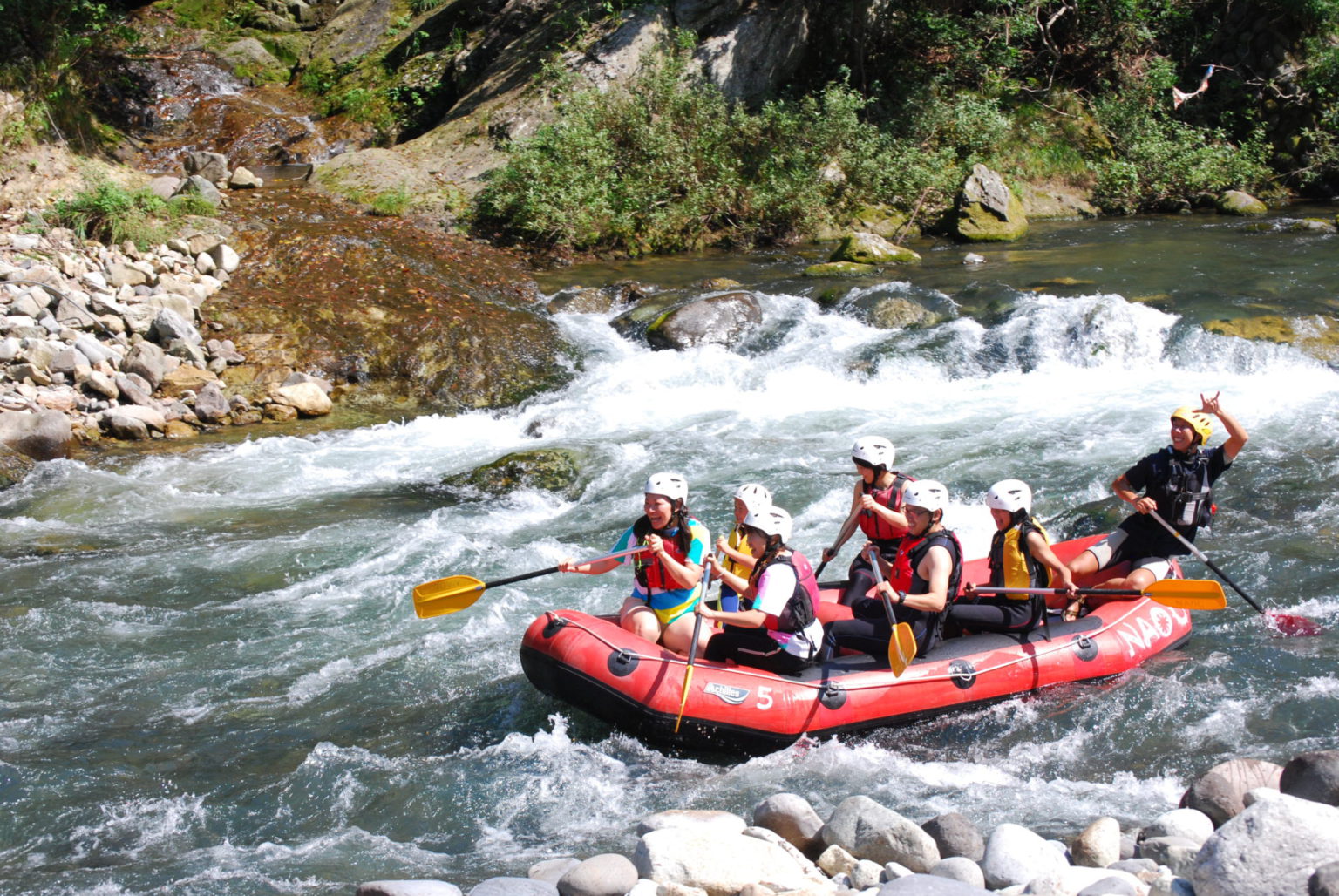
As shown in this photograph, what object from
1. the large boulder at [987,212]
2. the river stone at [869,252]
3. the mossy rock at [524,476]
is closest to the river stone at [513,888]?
the mossy rock at [524,476]

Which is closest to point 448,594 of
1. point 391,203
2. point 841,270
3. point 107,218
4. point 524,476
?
point 524,476

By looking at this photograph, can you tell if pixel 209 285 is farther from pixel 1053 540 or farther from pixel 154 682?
pixel 1053 540

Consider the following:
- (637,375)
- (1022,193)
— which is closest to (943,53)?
(1022,193)

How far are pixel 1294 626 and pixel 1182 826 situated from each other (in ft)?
8.07

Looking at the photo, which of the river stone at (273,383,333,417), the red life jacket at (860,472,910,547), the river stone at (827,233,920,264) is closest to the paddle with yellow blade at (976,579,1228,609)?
the red life jacket at (860,472,910,547)

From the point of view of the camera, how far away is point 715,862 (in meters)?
3.76

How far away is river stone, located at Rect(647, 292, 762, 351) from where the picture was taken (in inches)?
448

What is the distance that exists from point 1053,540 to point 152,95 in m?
15.4

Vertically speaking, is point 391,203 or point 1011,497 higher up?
point 391,203

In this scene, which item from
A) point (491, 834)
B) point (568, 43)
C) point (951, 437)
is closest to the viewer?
point (491, 834)

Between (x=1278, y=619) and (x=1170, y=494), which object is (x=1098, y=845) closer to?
(x=1170, y=494)

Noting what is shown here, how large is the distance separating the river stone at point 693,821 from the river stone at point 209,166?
1217 centimetres

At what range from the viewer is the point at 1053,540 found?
7.30 metres

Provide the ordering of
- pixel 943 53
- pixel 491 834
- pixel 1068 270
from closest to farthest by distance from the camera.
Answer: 1. pixel 491 834
2. pixel 1068 270
3. pixel 943 53
